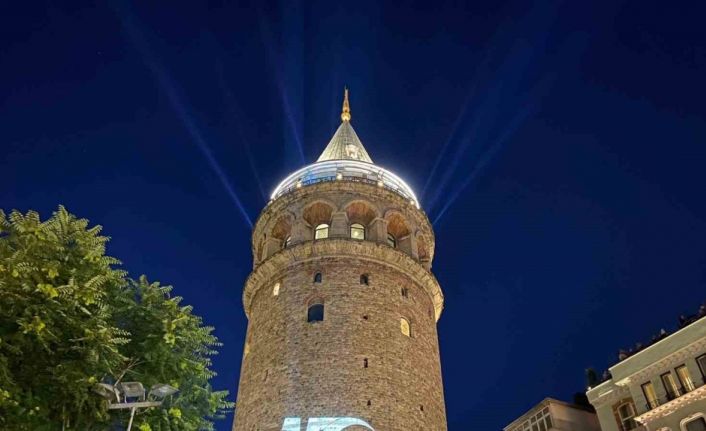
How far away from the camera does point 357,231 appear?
34.0 metres

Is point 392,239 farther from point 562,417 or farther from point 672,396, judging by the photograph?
point 672,396

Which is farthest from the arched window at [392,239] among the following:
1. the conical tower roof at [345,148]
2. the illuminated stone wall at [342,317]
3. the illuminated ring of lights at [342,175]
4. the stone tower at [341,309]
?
the conical tower roof at [345,148]

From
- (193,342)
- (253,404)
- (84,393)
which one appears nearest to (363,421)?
(253,404)

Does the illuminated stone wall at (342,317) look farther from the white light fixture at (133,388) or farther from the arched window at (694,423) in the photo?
the white light fixture at (133,388)

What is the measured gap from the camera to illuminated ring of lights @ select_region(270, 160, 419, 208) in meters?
35.7

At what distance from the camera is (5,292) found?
39.2 feet

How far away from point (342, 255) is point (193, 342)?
15991 mm

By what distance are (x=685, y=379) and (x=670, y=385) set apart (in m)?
0.60

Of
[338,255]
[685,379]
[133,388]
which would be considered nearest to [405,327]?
[338,255]

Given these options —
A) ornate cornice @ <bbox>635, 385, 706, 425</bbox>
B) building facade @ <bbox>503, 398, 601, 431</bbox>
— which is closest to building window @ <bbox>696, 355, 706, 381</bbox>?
ornate cornice @ <bbox>635, 385, 706, 425</bbox>

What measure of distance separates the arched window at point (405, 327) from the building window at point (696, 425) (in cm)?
1215

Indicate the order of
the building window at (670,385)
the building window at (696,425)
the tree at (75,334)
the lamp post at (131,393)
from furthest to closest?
the building window at (670,385), the building window at (696,425), the lamp post at (131,393), the tree at (75,334)

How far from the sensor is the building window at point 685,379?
2119cm

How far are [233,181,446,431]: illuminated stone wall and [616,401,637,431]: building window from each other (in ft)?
25.0
